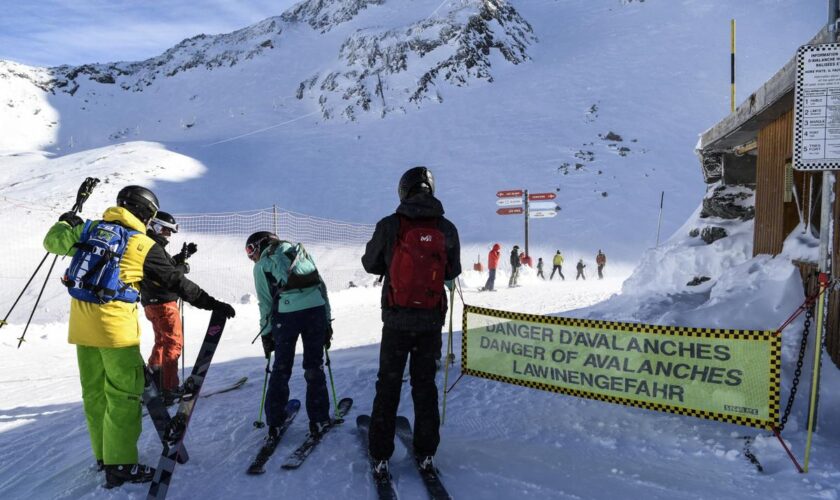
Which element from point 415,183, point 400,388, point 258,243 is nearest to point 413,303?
point 400,388

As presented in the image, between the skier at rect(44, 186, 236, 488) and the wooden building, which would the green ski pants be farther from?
the wooden building

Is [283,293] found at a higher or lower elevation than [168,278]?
lower

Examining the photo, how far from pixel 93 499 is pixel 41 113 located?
8260 cm

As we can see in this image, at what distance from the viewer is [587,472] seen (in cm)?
373

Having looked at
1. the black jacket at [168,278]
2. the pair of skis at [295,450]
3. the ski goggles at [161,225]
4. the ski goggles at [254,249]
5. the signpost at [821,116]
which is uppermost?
the signpost at [821,116]

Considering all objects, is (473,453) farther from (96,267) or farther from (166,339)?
(166,339)

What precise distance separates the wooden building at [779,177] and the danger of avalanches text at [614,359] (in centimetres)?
153

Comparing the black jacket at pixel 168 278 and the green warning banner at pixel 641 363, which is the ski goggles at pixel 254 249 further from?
the green warning banner at pixel 641 363

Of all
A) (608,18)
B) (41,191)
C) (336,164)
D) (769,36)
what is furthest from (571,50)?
(41,191)

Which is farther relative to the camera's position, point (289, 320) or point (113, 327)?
point (289, 320)

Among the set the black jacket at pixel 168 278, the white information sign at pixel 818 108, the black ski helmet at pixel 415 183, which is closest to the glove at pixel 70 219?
the black jacket at pixel 168 278

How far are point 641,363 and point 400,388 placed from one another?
220cm

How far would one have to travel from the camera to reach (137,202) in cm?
378

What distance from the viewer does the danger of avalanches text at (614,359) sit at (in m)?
4.05
